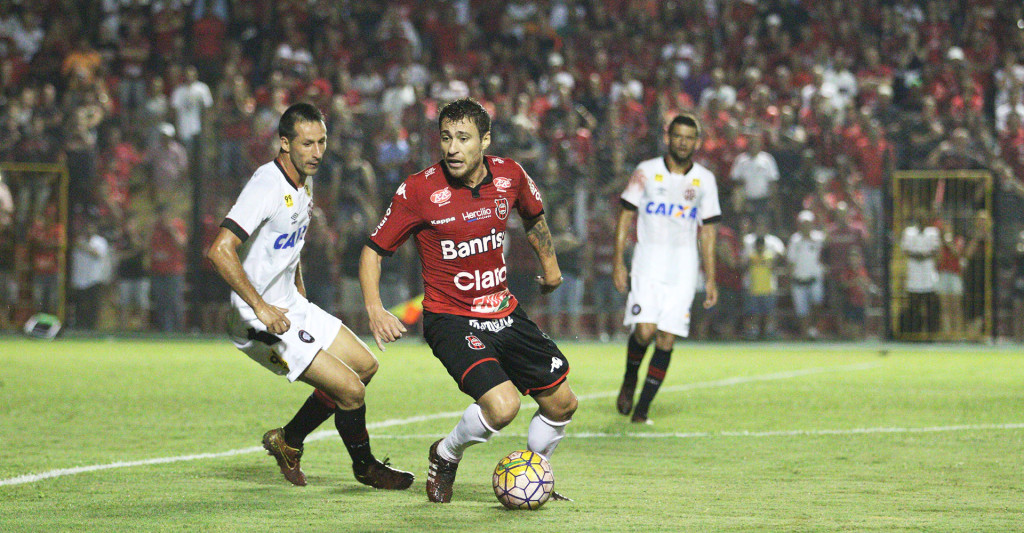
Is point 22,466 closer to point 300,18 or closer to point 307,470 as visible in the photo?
point 307,470

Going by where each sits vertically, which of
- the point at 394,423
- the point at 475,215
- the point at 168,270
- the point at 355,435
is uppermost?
the point at 475,215

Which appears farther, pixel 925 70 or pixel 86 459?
pixel 925 70

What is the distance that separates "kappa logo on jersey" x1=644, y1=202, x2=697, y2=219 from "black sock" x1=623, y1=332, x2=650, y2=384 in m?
0.99

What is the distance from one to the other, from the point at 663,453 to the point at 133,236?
12.5 metres

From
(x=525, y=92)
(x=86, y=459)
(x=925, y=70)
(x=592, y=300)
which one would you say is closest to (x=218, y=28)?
(x=525, y=92)

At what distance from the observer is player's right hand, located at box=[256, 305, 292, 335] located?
646 centimetres

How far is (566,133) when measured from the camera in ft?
60.2

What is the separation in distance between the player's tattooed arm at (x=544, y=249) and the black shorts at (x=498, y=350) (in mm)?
309

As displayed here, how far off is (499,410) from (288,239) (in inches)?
65.9

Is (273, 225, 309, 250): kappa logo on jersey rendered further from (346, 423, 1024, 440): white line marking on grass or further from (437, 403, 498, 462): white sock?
(346, 423, 1024, 440): white line marking on grass

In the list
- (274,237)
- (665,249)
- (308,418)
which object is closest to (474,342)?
(308,418)

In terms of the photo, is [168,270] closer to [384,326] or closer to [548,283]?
[548,283]

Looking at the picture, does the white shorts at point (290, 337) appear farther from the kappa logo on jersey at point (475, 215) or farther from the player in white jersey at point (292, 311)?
the kappa logo on jersey at point (475, 215)

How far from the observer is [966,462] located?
762 centimetres
